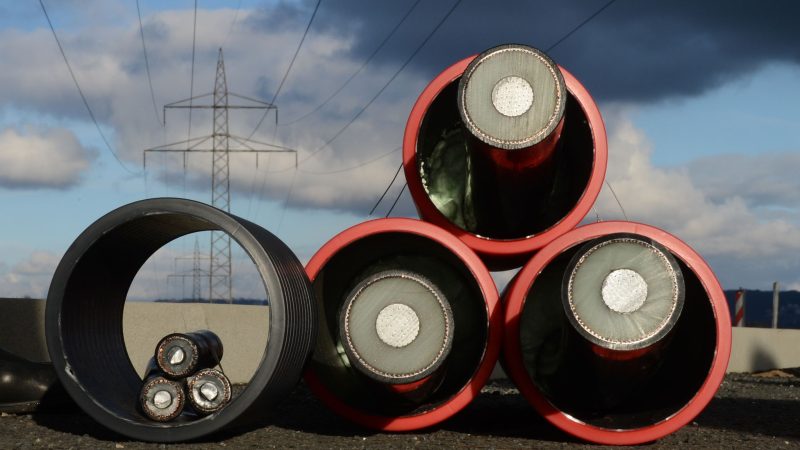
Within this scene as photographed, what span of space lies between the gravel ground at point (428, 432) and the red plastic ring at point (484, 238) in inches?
65.5

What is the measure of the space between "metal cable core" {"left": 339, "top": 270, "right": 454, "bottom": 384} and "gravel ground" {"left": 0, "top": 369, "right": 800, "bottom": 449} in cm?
78

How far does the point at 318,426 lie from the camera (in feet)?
34.3

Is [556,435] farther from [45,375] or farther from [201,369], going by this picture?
[45,375]

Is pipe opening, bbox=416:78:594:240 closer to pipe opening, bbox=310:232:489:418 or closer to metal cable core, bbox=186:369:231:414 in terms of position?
pipe opening, bbox=310:232:489:418

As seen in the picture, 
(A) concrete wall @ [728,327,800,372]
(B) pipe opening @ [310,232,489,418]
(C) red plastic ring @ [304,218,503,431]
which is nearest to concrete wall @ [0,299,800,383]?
(B) pipe opening @ [310,232,489,418]

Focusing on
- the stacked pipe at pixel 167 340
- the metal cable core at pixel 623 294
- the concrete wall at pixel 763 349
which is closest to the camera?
the metal cable core at pixel 623 294

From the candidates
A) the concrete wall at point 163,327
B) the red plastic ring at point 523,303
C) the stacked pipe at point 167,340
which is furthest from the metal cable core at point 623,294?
the concrete wall at point 163,327

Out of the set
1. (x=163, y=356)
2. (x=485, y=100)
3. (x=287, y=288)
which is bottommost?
(x=163, y=356)

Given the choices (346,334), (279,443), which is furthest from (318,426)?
(346,334)

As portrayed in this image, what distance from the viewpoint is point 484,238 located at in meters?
9.99

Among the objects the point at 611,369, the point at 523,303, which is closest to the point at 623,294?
the point at 611,369

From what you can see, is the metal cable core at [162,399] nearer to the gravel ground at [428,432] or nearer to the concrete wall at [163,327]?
the gravel ground at [428,432]

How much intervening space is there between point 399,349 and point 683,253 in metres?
2.62

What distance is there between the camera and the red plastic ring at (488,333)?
9.43 metres
